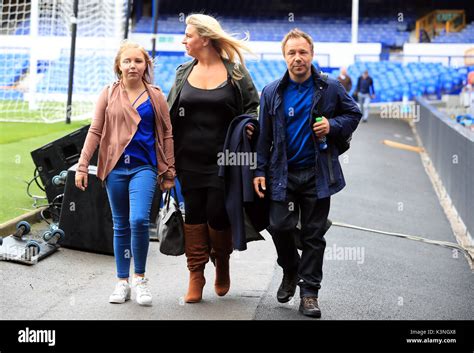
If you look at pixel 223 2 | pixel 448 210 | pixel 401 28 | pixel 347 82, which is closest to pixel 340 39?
pixel 401 28

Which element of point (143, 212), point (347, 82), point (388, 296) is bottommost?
point (388, 296)

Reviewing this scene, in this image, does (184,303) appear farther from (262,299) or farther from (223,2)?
(223,2)

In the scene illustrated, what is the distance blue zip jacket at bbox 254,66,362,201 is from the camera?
19.5 ft

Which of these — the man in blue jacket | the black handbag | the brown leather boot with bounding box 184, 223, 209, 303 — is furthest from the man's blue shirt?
the black handbag

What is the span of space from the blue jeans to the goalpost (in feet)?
54.4

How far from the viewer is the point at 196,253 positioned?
633 centimetres

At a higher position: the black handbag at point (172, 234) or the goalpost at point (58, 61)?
the goalpost at point (58, 61)

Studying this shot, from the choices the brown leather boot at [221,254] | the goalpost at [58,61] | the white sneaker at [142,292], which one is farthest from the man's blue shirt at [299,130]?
the goalpost at [58,61]

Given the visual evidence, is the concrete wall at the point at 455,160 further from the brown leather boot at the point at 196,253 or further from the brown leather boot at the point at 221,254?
the brown leather boot at the point at 196,253

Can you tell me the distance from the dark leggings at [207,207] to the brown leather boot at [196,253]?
58 mm

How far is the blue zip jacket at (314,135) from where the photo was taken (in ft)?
19.5

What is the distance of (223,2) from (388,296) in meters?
50.0
